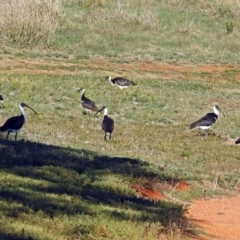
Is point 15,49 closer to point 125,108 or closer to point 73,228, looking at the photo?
point 125,108

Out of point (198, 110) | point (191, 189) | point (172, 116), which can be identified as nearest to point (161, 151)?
point (191, 189)

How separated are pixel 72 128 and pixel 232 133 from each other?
4.17 meters

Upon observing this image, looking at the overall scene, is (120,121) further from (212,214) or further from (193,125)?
(212,214)

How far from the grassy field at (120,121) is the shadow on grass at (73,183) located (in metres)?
0.02

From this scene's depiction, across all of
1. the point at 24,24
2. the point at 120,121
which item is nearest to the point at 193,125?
the point at 120,121

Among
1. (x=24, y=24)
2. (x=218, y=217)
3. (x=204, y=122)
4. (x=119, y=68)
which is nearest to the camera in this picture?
(x=218, y=217)

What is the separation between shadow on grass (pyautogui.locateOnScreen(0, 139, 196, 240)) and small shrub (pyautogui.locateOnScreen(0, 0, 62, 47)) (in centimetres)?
1754

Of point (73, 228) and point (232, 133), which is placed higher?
point (73, 228)

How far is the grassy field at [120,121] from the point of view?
970 centimetres

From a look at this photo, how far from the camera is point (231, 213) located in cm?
1237

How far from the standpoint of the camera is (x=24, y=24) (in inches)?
1233

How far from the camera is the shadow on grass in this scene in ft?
31.7

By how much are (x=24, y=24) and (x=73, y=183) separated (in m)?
20.7

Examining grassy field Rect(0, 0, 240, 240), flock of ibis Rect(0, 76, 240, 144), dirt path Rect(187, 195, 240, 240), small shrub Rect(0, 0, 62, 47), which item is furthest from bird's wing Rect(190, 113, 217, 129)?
small shrub Rect(0, 0, 62, 47)
